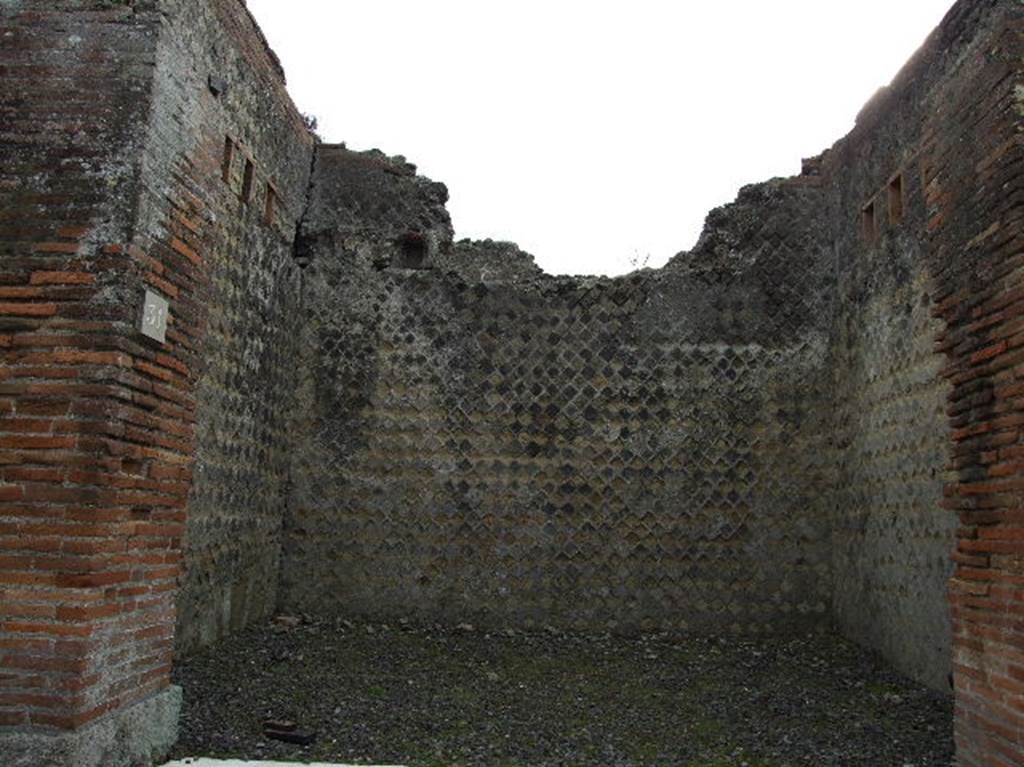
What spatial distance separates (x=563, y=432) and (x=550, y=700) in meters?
2.80

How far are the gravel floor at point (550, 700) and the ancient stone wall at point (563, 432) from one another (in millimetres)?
500

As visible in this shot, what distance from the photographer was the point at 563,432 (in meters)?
8.08

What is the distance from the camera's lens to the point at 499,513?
7.95 m

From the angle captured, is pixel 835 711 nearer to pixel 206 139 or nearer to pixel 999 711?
pixel 999 711

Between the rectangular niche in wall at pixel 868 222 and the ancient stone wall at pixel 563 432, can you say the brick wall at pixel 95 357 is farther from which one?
the rectangular niche in wall at pixel 868 222

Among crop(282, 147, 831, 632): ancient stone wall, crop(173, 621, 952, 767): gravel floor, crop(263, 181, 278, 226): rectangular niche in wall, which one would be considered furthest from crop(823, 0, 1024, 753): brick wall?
crop(263, 181, 278, 226): rectangular niche in wall

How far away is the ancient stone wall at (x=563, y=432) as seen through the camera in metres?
7.82

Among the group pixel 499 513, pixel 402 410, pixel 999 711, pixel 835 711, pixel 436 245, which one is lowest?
pixel 835 711

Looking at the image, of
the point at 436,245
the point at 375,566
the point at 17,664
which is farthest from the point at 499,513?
the point at 17,664

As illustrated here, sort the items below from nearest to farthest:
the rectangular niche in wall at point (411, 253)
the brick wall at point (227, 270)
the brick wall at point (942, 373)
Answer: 1. the brick wall at point (942, 373)
2. the brick wall at point (227, 270)
3. the rectangular niche in wall at point (411, 253)

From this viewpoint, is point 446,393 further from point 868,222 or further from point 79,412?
point 79,412

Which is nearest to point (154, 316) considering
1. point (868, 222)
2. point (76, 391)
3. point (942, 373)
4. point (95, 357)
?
point (95, 357)

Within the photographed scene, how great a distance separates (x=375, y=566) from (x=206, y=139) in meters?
4.34

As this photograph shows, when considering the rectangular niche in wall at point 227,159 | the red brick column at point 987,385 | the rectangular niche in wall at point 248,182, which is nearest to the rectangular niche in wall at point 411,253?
the rectangular niche in wall at point 248,182
